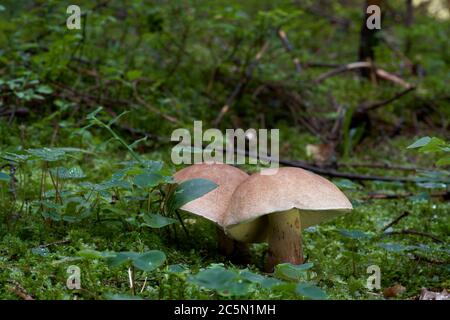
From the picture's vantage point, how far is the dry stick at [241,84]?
521 cm

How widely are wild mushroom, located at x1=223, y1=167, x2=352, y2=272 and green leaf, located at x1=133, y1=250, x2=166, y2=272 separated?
39 centimetres

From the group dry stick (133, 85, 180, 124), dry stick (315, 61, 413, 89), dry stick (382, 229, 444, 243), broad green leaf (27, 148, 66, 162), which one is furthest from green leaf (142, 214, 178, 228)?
dry stick (315, 61, 413, 89)

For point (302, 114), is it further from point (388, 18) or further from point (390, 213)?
point (388, 18)

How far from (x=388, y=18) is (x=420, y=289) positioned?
8610 millimetres

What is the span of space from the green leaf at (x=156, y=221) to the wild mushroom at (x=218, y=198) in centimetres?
8

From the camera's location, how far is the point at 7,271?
1915 millimetres

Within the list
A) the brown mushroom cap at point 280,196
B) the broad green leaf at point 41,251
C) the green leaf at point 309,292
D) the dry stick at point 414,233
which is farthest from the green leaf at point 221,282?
the dry stick at point 414,233

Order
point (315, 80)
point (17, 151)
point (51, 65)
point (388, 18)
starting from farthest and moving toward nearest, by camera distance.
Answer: point (388, 18) < point (315, 80) < point (51, 65) < point (17, 151)

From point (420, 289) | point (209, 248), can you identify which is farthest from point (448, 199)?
point (209, 248)

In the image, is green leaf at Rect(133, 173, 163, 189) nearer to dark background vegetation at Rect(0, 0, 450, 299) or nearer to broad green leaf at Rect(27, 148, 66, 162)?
dark background vegetation at Rect(0, 0, 450, 299)

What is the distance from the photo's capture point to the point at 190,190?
2.10m

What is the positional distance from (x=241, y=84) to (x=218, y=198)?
11.3ft

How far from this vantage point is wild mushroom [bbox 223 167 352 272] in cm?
200

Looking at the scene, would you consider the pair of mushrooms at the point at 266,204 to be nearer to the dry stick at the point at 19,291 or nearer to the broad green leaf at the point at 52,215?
the broad green leaf at the point at 52,215
